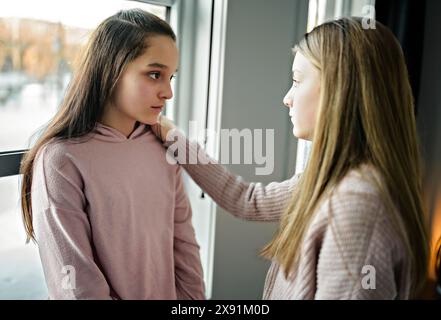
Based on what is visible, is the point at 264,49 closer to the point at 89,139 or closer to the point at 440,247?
the point at 89,139

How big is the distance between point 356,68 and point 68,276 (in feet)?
1.90

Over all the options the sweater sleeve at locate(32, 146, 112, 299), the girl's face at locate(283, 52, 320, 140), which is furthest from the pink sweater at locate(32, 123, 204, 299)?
the girl's face at locate(283, 52, 320, 140)

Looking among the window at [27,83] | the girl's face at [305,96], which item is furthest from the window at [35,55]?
the girl's face at [305,96]

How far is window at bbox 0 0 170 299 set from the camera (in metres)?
0.86

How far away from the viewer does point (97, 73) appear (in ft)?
2.58

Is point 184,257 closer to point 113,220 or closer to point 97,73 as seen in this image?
point 113,220

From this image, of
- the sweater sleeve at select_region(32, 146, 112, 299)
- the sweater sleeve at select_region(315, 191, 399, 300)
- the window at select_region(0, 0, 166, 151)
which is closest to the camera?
the sweater sleeve at select_region(315, 191, 399, 300)

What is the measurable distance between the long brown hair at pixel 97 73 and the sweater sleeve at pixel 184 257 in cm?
23

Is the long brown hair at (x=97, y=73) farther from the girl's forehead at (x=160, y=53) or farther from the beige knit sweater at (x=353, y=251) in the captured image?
the beige knit sweater at (x=353, y=251)

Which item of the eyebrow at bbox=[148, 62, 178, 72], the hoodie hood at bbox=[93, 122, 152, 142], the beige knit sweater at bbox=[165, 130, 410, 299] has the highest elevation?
the eyebrow at bbox=[148, 62, 178, 72]

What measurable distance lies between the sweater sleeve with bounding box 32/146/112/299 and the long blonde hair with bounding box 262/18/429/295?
35 cm

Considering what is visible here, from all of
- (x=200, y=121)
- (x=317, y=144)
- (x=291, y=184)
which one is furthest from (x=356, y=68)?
(x=200, y=121)

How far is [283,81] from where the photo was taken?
3.94 ft

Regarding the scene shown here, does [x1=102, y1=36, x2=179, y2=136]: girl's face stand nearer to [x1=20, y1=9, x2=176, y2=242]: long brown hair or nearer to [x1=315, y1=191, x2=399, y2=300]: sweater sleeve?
[x1=20, y1=9, x2=176, y2=242]: long brown hair
